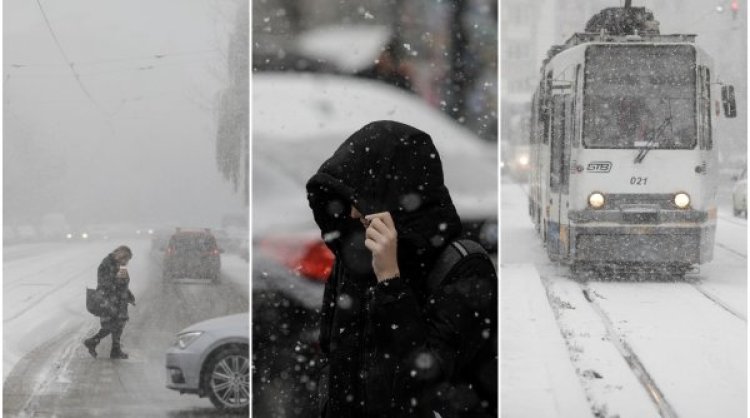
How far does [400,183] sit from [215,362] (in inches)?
132

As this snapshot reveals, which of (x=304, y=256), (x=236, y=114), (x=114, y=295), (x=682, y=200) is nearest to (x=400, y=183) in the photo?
(x=304, y=256)

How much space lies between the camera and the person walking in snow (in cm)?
512

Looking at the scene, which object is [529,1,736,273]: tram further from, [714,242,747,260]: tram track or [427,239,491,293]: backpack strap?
[427,239,491,293]: backpack strap

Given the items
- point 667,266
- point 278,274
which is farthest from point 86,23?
point 667,266

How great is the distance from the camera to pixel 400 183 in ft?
6.01

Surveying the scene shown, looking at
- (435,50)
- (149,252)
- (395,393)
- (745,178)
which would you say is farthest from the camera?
(149,252)

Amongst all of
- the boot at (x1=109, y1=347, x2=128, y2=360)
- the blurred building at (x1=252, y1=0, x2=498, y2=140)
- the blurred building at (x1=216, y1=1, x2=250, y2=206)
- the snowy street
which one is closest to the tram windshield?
the blurred building at (x1=252, y1=0, x2=498, y2=140)

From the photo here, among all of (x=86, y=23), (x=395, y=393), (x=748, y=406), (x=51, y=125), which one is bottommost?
Result: (x=748, y=406)

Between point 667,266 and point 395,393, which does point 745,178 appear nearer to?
point 667,266

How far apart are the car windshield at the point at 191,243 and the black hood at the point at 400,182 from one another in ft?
10.6

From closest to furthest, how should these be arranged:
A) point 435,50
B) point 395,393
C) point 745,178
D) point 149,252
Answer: point 395,393 → point 435,50 → point 745,178 → point 149,252

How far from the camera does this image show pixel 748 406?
4762 millimetres

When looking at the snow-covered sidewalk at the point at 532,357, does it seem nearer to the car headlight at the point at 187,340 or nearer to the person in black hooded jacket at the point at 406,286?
the car headlight at the point at 187,340

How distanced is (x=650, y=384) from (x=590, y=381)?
30 cm
